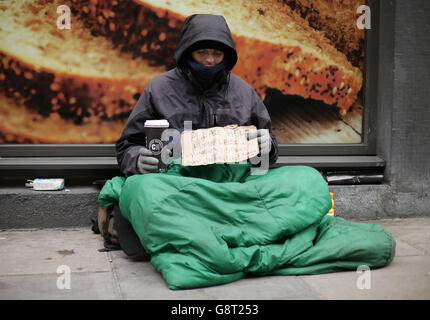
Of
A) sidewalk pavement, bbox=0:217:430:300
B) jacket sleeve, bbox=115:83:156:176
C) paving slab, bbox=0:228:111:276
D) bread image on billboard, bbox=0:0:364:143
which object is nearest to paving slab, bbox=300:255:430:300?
sidewalk pavement, bbox=0:217:430:300

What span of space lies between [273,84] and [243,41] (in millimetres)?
437

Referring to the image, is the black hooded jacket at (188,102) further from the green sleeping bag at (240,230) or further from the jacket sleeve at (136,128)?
the green sleeping bag at (240,230)

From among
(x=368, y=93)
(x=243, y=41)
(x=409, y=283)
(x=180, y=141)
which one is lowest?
(x=409, y=283)

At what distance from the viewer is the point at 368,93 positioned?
464 cm

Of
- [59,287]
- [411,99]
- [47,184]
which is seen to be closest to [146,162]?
[59,287]

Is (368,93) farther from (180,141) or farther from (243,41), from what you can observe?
(180,141)

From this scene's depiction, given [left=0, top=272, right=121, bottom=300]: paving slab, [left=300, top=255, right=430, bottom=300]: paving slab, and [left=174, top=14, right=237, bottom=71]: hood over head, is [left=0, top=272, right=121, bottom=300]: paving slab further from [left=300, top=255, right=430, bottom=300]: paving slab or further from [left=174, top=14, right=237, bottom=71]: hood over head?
[left=174, top=14, right=237, bottom=71]: hood over head

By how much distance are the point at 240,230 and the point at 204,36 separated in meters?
1.24

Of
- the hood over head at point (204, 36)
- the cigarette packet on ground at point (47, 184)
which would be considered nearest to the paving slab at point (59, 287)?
the cigarette packet on ground at point (47, 184)

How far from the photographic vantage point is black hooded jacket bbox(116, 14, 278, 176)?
3.52 metres

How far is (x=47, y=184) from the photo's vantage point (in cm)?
409

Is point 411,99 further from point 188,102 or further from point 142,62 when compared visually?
point 142,62

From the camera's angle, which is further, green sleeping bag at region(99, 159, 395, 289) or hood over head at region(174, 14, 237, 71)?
hood over head at region(174, 14, 237, 71)

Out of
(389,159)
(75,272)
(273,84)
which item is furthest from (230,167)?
(389,159)
